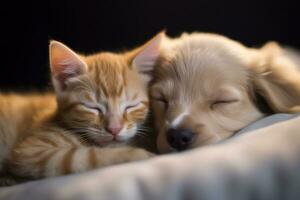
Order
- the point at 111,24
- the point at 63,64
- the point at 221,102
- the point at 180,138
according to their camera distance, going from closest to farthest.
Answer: the point at 180,138 → the point at 221,102 → the point at 63,64 → the point at 111,24

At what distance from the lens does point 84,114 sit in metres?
1.51

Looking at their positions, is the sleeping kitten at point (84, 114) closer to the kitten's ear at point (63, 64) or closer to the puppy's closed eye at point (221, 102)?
the kitten's ear at point (63, 64)

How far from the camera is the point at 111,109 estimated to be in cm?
150

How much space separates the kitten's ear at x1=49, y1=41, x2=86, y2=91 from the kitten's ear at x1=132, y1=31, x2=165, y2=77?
19cm

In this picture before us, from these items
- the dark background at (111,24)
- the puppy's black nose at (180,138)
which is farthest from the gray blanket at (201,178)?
the dark background at (111,24)

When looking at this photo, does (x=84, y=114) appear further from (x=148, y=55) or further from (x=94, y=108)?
(x=148, y=55)

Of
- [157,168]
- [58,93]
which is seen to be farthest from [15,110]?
[157,168]

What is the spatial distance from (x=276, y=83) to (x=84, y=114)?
63cm

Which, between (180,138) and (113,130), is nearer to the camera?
(180,138)

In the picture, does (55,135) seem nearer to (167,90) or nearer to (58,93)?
(58,93)

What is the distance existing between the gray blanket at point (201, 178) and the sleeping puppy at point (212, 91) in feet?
1.08

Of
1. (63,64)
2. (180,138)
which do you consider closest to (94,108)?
(63,64)

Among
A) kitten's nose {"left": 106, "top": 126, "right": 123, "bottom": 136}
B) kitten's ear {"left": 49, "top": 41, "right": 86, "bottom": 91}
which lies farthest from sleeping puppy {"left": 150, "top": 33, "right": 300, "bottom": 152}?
kitten's ear {"left": 49, "top": 41, "right": 86, "bottom": 91}

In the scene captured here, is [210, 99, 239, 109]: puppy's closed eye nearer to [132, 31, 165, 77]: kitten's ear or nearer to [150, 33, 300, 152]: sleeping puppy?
[150, 33, 300, 152]: sleeping puppy
